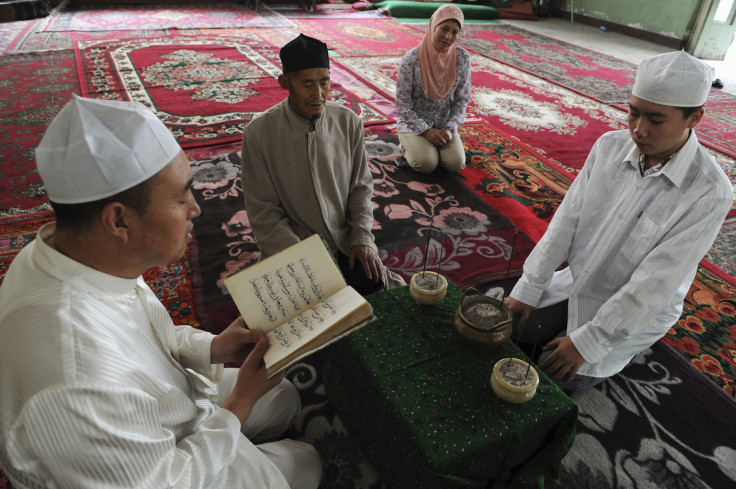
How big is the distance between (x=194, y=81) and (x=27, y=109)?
1554mm

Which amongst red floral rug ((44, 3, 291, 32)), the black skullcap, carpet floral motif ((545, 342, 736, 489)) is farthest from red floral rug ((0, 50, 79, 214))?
carpet floral motif ((545, 342, 736, 489))

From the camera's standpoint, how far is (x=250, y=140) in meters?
1.91

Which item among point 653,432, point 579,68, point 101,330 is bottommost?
point 653,432

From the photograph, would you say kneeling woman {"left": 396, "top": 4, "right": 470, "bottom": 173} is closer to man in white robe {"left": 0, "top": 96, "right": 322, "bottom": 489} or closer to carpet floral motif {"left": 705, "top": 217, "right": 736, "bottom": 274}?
carpet floral motif {"left": 705, "top": 217, "right": 736, "bottom": 274}

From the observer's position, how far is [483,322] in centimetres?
137

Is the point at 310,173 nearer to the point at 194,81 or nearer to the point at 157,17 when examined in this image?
the point at 194,81

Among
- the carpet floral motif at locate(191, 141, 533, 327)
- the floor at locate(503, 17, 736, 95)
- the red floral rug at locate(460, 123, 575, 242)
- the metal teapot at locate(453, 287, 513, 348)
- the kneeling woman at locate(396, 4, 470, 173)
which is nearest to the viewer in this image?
the metal teapot at locate(453, 287, 513, 348)

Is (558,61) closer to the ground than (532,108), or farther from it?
farther from it

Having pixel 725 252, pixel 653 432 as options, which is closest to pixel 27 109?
pixel 653 432

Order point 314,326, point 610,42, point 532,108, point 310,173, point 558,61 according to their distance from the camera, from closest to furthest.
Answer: point 314,326 → point 310,173 → point 532,108 → point 558,61 → point 610,42

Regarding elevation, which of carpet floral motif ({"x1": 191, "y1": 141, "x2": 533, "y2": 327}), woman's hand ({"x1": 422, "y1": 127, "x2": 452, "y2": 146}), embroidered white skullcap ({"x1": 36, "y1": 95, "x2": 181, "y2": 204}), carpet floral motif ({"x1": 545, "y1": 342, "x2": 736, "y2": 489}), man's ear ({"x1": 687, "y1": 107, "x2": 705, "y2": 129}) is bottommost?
carpet floral motif ({"x1": 545, "y1": 342, "x2": 736, "y2": 489})

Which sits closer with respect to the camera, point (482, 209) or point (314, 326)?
point (314, 326)

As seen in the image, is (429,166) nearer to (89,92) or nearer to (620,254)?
(620,254)

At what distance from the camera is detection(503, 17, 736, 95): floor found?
707 centimetres
